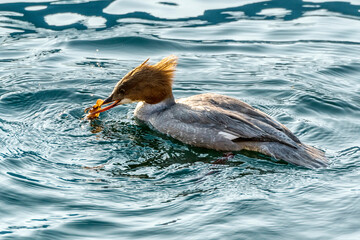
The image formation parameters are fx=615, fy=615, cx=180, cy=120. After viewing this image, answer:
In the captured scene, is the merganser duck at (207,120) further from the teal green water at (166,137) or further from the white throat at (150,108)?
the teal green water at (166,137)

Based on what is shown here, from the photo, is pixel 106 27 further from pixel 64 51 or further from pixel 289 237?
pixel 289 237

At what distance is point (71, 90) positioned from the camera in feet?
33.0

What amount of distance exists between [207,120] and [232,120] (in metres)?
0.35

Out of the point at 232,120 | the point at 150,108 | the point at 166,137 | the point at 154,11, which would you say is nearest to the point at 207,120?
the point at 232,120

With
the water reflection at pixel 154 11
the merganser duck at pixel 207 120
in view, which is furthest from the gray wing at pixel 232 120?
the water reflection at pixel 154 11

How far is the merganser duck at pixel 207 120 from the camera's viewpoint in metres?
7.79

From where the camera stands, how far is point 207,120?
822cm

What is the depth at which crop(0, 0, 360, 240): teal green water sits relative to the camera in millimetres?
6406

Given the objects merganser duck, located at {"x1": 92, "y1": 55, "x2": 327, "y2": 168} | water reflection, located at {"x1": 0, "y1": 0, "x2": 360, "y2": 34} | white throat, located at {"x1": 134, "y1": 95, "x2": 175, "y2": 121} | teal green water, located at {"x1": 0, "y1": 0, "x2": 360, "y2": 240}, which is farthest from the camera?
water reflection, located at {"x1": 0, "y1": 0, "x2": 360, "y2": 34}

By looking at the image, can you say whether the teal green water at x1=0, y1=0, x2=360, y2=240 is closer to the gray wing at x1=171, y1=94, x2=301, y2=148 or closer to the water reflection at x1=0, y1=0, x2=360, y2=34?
the water reflection at x1=0, y1=0, x2=360, y2=34

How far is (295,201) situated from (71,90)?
4.74 meters

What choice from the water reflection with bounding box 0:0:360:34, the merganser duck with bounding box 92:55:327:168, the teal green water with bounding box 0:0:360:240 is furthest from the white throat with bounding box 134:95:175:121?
the water reflection with bounding box 0:0:360:34

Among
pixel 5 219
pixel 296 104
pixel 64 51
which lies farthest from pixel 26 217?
pixel 64 51

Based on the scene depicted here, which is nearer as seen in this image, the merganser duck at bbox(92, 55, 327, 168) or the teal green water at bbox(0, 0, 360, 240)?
the teal green water at bbox(0, 0, 360, 240)
